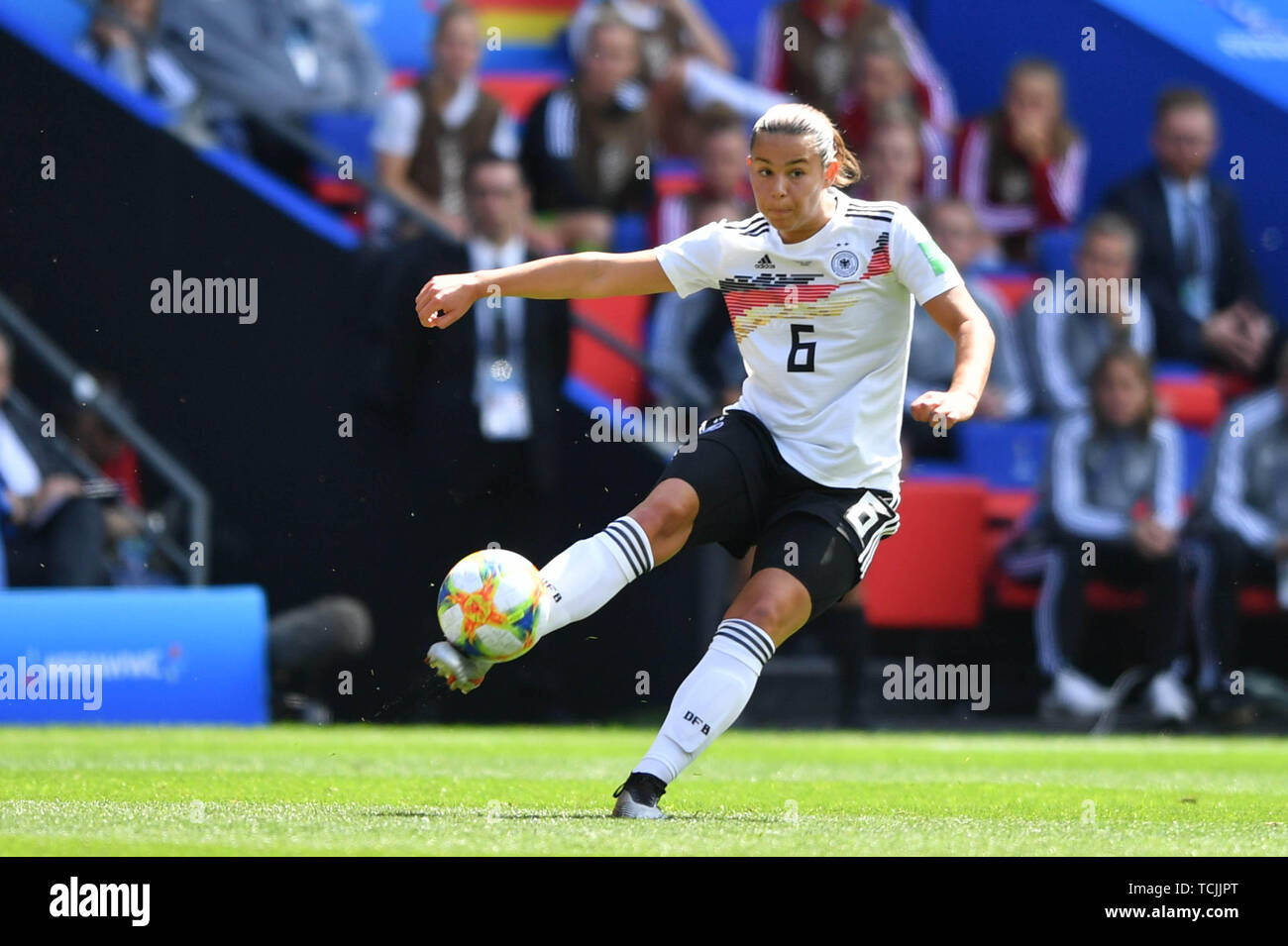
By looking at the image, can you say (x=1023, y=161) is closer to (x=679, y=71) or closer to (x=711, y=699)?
(x=679, y=71)

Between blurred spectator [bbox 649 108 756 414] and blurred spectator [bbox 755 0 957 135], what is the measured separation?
154cm

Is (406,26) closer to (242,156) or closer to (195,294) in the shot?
(242,156)

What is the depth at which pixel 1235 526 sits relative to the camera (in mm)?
12500

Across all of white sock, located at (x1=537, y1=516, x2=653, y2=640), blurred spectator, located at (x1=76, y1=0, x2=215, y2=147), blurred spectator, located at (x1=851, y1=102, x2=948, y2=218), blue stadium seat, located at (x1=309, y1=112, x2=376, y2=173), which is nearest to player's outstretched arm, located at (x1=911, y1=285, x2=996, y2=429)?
white sock, located at (x1=537, y1=516, x2=653, y2=640)

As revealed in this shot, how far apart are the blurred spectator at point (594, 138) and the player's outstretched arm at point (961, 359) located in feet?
23.9

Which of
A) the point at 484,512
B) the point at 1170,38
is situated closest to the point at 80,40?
the point at 484,512

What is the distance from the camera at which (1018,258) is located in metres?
14.7

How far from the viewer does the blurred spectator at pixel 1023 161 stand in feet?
47.1

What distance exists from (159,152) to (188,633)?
3.53m

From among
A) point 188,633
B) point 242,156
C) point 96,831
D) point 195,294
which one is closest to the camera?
point 96,831

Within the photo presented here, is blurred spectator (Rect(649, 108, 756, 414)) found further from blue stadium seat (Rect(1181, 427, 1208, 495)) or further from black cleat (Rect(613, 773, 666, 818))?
black cleat (Rect(613, 773, 666, 818))

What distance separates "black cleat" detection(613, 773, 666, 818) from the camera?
595cm

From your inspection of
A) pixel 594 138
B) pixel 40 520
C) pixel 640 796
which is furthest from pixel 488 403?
pixel 640 796

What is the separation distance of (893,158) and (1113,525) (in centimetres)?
270
